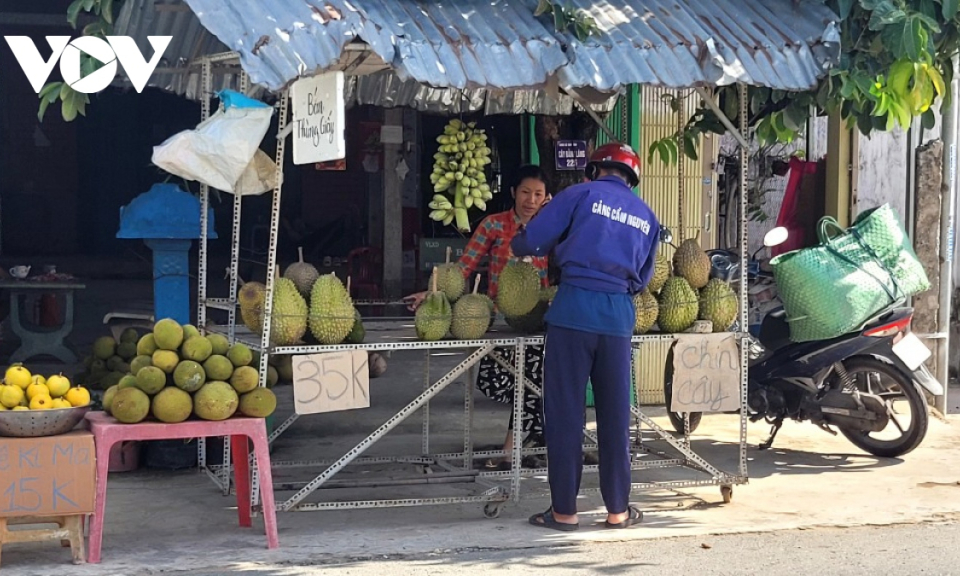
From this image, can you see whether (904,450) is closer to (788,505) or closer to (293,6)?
(788,505)

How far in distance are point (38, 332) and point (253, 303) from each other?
4.52 metres

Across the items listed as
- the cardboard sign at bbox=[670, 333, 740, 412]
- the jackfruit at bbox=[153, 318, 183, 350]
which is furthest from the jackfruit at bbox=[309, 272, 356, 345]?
the cardboard sign at bbox=[670, 333, 740, 412]

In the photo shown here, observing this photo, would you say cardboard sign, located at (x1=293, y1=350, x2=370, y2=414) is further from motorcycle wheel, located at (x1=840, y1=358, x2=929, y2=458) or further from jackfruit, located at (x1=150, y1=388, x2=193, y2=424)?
motorcycle wheel, located at (x1=840, y1=358, x2=929, y2=458)

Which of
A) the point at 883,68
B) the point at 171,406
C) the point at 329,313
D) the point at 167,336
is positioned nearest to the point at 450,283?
the point at 329,313

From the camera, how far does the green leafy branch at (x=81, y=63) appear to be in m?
5.13

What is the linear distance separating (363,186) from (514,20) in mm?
10030

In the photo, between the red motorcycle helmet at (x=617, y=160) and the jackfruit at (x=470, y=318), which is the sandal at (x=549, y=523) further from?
the red motorcycle helmet at (x=617, y=160)

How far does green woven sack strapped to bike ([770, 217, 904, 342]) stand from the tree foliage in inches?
45.2

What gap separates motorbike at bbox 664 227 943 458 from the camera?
714cm

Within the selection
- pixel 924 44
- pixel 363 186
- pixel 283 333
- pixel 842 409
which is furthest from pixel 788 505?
pixel 363 186

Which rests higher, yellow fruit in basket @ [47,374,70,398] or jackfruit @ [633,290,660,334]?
jackfruit @ [633,290,660,334]

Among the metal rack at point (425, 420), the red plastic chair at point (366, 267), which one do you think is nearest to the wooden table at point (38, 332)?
the red plastic chair at point (366, 267)

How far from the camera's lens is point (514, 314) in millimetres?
6023

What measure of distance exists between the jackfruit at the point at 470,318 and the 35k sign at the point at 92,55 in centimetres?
197
